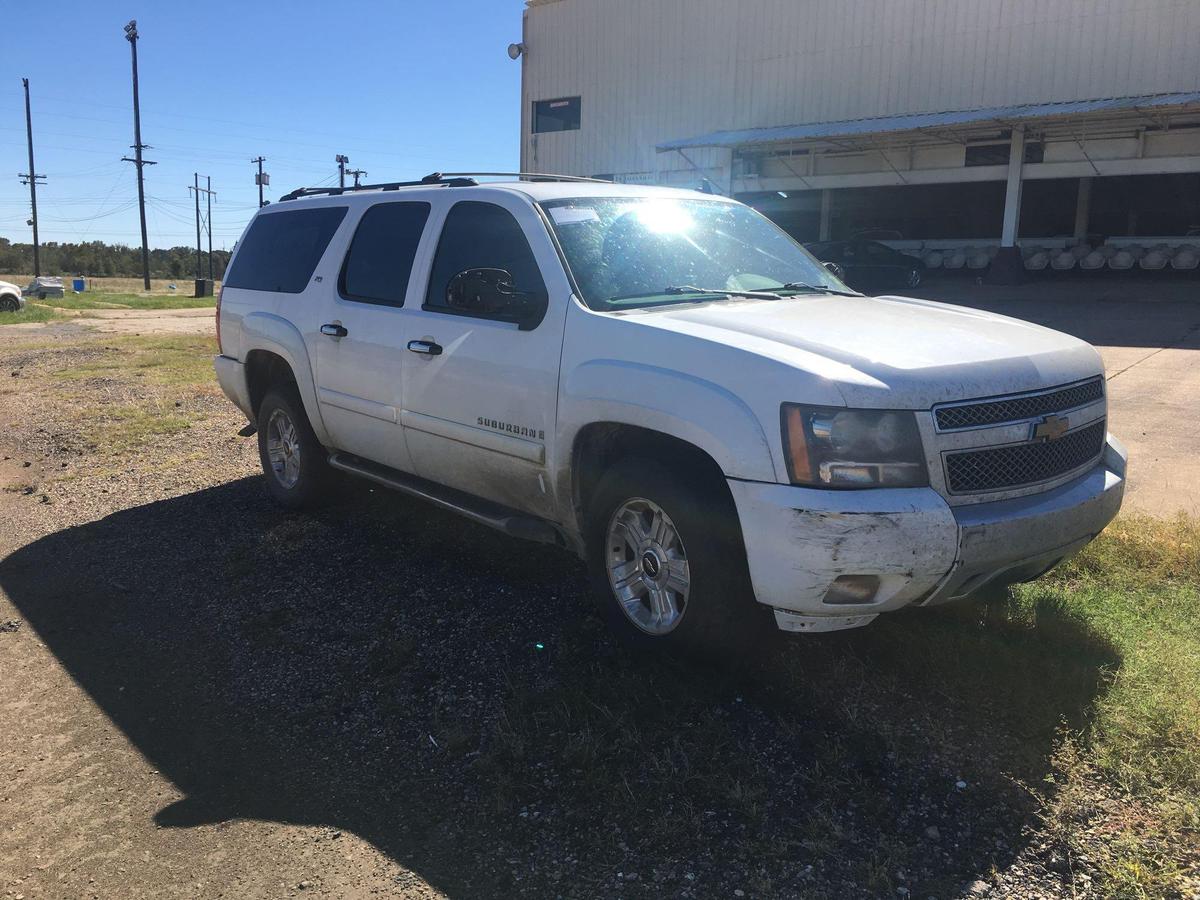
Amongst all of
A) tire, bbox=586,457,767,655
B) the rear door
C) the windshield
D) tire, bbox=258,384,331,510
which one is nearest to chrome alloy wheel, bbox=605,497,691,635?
tire, bbox=586,457,767,655

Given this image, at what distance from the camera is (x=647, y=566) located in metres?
3.81

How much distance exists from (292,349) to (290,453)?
2.57 feet

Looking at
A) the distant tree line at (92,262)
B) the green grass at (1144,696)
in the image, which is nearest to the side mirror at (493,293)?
the green grass at (1144,696)

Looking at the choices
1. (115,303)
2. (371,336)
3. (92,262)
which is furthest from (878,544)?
(92,262)

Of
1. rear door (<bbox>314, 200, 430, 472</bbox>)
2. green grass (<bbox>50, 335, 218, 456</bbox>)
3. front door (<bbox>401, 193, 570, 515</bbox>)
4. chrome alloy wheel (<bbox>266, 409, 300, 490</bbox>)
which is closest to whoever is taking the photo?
front door (<bbox>401, 193, 570, 515</bbox>)

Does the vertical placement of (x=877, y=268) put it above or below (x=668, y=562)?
above

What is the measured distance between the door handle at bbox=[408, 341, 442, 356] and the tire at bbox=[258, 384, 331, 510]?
1.57 m

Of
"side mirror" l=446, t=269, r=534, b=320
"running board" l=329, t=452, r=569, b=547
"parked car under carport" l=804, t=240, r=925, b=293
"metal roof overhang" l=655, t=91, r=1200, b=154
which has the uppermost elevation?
"metal roof overhang" l=655, t=91, r=1200, b=154

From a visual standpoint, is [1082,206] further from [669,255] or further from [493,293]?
[493,293]

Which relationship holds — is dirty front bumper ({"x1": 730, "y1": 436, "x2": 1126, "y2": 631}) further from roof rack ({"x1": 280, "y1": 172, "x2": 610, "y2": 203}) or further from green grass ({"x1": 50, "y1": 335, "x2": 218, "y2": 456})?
green grass ({"x1": 50, "y1": 335, "x2": 218, "y2": 456})

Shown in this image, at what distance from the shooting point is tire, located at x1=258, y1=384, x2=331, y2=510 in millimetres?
6121

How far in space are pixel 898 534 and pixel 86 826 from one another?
111 inches

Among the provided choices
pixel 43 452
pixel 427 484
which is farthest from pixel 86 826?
pixel 43 452

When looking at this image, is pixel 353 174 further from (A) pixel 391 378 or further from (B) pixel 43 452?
(B) pixel 43 452
